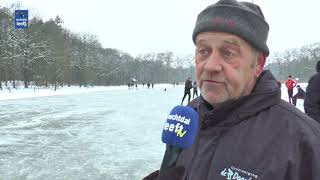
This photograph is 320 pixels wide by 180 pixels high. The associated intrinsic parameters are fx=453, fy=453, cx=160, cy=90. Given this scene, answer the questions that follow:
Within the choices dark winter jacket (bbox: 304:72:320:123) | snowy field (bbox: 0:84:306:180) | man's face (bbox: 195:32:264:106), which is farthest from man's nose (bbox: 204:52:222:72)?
snowy field (bbox: 0:84:306:180)

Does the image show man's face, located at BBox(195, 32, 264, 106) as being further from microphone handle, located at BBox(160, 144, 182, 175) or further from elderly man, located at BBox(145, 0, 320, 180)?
microphone handle, located at BBox(160, 144, 182, 175)

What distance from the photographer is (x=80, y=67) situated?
3465 inches

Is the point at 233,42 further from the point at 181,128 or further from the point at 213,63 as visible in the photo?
the point at 181,128

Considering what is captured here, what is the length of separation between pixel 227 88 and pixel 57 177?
18.7ft

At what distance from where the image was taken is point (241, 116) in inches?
69.9

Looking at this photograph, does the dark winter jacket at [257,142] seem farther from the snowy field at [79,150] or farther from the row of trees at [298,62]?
the row of trees at [298,62]

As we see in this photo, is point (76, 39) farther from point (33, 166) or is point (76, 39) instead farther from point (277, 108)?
point (277, 108)

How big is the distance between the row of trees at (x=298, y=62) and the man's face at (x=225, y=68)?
4669 inches

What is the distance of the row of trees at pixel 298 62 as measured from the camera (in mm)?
120500

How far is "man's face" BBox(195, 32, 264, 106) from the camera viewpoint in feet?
6.07

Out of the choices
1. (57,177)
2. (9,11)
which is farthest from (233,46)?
(9,11)

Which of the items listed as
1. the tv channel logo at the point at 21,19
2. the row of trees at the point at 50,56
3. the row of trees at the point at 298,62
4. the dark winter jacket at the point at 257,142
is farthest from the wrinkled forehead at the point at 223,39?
the row of trees at the point at 298,62

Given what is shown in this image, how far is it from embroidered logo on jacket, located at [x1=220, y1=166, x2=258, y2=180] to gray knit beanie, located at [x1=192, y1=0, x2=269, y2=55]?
562 millimetres

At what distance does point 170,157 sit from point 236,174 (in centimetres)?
25
